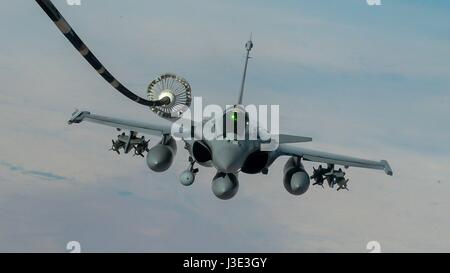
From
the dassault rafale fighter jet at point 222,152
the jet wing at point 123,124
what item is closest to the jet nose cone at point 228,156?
the dassault rafale fighter jet at point 222,152

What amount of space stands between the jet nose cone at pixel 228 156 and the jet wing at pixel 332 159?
6.47 m

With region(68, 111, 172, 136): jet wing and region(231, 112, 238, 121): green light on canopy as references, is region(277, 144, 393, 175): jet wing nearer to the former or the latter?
region(231, 112, 238, 121): green light on canopy

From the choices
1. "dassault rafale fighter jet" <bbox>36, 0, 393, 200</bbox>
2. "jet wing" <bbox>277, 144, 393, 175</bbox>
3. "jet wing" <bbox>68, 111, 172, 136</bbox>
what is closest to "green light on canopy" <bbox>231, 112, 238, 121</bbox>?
"dassault rafale fighter jet" <bbox>36, 0, 393, 200</bbox>

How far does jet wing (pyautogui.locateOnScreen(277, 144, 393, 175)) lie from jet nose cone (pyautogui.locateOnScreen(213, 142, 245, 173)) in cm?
647

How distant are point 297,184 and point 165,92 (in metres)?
10.2

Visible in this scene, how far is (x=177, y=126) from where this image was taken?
40.8 m

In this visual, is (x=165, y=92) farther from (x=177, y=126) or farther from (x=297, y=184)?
(x=297, y=184)

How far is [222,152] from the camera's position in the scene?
34.7 meters

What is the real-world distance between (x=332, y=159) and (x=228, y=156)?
11.1 m

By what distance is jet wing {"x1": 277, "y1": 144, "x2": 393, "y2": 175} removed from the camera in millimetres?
41684

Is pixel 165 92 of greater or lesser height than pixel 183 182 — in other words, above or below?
above

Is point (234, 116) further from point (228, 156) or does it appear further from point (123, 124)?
point (123, 124)
